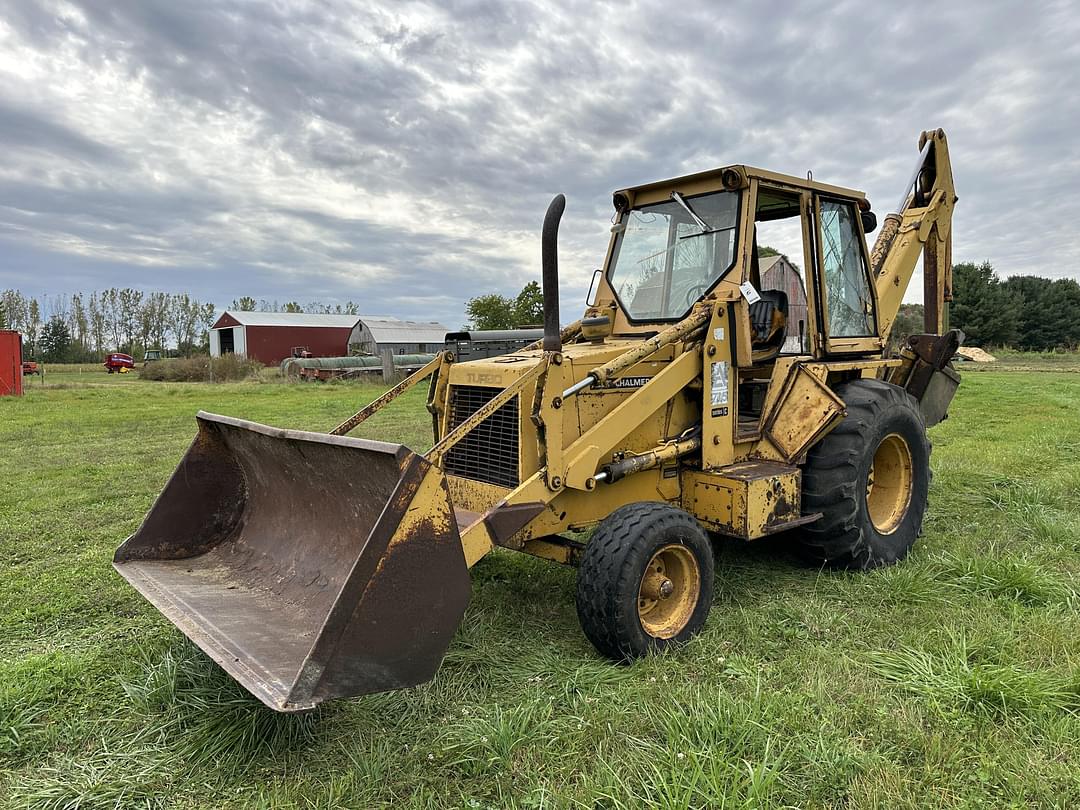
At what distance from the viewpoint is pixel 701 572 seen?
159 inches

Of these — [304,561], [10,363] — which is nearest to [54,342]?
[10,363]

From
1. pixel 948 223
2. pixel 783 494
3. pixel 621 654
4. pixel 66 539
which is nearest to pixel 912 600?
pixel 783 494

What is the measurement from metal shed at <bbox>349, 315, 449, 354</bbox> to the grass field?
3922 centimetres

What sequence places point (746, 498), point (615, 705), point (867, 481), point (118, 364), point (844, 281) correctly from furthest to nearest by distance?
1. point (118, 364)
2. point (844, 281)
3. point (867, 481)
4. point (746, 498)
5. point (615, 705)

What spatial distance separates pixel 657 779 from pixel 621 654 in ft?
3.14

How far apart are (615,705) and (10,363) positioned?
887 inches

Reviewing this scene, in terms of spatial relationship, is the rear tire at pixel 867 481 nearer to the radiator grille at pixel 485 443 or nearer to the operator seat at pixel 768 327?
the operator seat at pixel 768 327

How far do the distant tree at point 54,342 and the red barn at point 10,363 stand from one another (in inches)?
1511

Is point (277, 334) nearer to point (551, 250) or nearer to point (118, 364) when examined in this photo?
point (118, 364)

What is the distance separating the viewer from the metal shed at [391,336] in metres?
44.8

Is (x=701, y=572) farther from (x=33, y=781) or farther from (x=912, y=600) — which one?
(x=33, y=781)

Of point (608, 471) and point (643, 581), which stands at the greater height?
point (608, 471)

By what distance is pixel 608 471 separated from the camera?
4.19 meters

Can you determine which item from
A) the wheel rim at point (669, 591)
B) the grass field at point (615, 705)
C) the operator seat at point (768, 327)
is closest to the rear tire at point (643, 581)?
the wheel rim at point (669, 591)
